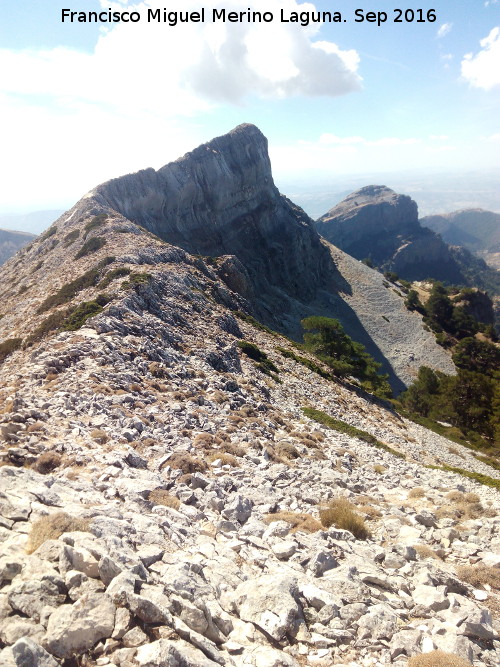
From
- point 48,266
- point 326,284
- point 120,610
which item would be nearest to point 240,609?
point 120,610

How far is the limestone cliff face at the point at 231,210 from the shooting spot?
282 feet

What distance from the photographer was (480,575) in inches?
356

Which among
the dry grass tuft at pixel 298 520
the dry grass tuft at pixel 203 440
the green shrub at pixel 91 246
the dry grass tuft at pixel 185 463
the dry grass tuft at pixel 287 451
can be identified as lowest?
the dry grass tuft at pixel 287 451

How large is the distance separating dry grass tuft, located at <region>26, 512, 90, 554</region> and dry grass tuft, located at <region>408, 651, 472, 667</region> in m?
6.10

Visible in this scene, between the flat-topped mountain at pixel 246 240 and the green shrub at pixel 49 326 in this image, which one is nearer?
the green shrub at pixel 49 326

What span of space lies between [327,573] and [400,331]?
312 feet

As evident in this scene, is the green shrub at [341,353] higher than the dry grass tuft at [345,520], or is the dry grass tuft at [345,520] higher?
the dry grass tuft at [345,520]

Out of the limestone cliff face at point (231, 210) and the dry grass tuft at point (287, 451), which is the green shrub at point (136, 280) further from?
the limestone cliff face at point (231, 210)

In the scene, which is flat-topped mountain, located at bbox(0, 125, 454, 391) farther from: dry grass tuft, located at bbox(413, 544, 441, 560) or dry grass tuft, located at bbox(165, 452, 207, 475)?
dry grass tuft, located at bbox(413, 544, 441, 560)

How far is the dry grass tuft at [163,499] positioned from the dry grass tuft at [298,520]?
254 cm

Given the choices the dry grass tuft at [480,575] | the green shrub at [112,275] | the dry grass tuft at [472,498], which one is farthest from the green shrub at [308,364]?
the dry grass tuft at [480,575]

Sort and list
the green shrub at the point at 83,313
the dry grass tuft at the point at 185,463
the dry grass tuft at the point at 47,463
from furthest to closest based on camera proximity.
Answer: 1. the green shrub at the point at 83,313
2. the dry grass tuft at the point at 185,463
3. the dry grass tuft at the point at 47,463

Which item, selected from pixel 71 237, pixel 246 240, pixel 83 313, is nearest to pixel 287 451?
pixel 83 313

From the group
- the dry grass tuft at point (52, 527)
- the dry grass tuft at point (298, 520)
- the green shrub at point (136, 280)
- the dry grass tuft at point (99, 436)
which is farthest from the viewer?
the green shrub at point (136, 280)
